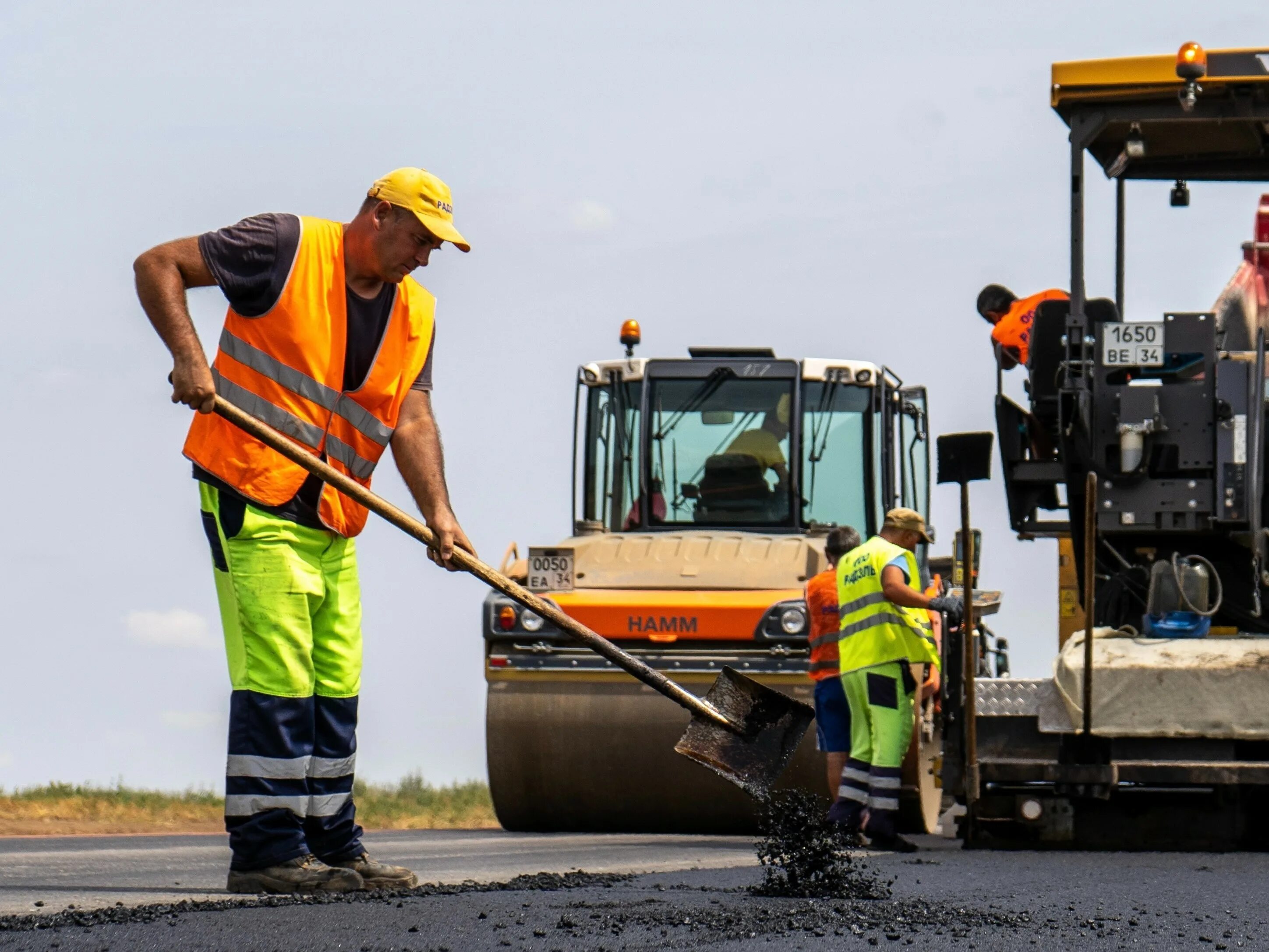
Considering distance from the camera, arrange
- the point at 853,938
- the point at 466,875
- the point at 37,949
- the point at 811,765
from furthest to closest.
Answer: the point at 811,765 → the point at 466,875 → the point at 853,938 → the point at 37,949

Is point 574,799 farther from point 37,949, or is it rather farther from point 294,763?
point 37,949

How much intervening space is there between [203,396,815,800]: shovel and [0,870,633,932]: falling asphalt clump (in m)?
0.47

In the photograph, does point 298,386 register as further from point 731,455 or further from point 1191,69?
point 731,455

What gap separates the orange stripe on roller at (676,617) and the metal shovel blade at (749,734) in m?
3.28

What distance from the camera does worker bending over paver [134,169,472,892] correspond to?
16.9 feet

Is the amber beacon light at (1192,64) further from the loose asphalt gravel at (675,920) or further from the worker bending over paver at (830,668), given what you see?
the loose asphalt gravel at (675,920)

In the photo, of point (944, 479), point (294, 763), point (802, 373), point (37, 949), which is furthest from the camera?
point (802, 373)

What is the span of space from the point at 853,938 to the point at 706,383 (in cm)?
643

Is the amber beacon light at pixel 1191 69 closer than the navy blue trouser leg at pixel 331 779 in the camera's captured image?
No

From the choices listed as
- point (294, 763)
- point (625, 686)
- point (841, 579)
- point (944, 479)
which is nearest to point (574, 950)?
point (294, 763)

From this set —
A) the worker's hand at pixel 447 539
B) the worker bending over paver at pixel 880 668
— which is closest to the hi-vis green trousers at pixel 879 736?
the worker bending over paver at pixel 880 668

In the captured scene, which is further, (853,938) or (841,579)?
(841,579)

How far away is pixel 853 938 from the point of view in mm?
4426

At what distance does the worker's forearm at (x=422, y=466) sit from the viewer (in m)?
5.66
